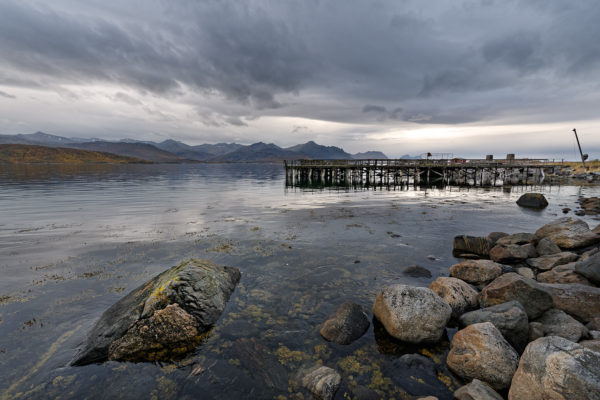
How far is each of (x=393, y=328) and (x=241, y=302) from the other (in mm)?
4576

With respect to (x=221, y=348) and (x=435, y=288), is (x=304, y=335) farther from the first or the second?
(x=435, y=288)

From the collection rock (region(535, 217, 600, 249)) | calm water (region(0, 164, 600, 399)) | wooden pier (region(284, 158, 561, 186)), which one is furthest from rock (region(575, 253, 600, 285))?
wooden pier (region(284, 158, 561, 186))

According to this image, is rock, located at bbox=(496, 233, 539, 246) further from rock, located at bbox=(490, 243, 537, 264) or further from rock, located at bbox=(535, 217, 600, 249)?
rock, located at bbox=(490, 243, 537, 264)

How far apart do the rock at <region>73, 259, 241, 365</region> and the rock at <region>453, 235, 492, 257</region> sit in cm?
1118

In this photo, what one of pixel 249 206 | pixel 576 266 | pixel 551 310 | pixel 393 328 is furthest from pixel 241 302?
pixel 249 206

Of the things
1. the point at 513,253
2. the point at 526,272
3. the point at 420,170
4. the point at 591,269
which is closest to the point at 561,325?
the point at 591,269

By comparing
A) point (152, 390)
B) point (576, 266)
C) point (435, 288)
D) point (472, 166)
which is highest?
point (472, 166)

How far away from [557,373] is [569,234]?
1183 cm

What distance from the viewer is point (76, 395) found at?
4949 mm

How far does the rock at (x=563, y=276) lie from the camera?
8.32 metres

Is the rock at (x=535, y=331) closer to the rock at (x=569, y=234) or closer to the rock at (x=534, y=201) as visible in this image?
the rock at (x=569, y=234)

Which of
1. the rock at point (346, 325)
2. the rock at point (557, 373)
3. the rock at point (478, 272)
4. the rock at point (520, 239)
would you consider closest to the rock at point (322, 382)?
the rock at point (346, 325)

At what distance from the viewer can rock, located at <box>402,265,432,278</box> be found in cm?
1030

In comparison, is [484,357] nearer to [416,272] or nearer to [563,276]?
[416,272]
